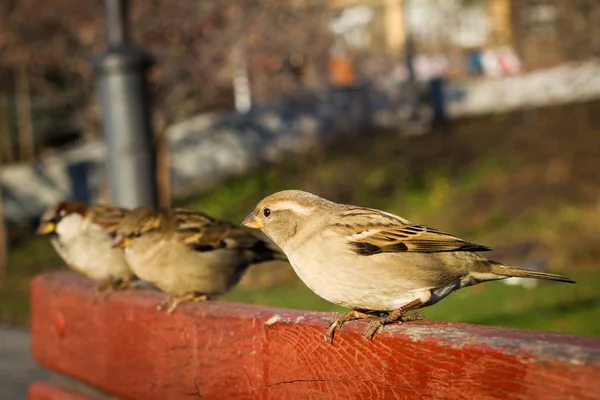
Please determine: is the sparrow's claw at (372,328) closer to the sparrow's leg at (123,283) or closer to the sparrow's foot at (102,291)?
the sparrow's foot at (102,291)

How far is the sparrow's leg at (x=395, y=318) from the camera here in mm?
2588

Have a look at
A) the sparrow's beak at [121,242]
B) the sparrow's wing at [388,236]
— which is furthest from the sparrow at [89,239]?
the sparrow's wing at [388,236]

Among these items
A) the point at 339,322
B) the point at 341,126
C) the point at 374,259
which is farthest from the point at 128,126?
the point at 341,126

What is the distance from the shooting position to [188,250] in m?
4.63

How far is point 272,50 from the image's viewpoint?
18484 millimetres

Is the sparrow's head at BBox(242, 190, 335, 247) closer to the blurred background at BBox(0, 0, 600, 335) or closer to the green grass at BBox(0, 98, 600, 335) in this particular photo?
the green grass at BBox(0, 98, 600, 335)

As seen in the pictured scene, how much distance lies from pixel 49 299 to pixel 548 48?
49.9 feet

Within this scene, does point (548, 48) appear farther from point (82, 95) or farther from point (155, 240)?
point (155, 240)

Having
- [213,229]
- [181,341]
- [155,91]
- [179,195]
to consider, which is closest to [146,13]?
[155,91]

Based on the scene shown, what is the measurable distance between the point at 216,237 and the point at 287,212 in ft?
4.02

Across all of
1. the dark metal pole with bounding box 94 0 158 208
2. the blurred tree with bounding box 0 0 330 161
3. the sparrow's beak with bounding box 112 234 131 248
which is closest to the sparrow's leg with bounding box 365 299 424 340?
the sparrow's beak with bounding box 112 234 131 248

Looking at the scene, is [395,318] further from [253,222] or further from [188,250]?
[188,250]

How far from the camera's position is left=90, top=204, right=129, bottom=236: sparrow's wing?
18.1 feet

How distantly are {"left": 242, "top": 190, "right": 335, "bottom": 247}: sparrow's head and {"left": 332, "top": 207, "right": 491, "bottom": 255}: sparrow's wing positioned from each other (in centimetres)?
12
